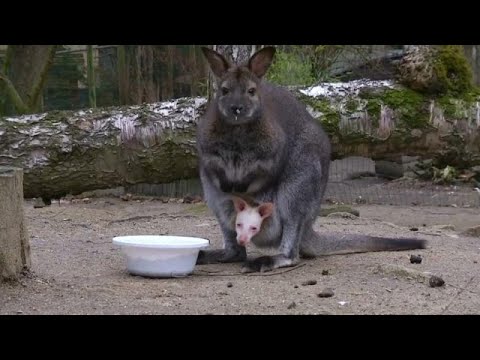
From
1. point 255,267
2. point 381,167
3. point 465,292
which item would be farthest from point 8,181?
point 381,167

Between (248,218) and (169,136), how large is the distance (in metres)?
2.44

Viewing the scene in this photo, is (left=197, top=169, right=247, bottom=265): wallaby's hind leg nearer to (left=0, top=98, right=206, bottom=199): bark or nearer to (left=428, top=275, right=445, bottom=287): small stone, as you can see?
(left=428, top=275, right=445, bottom=287): small stone

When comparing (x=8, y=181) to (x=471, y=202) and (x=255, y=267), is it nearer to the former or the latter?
(x=255, y=267)

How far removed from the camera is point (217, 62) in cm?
496

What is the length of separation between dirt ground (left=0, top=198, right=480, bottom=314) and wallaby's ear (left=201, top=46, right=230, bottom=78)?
1233 mm

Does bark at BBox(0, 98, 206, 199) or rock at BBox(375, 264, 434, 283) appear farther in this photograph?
bark at BBox(0, 98, 206, 199)

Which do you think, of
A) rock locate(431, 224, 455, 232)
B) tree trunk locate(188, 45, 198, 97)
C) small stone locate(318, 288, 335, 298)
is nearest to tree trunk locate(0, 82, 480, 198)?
rock locate(431, 224, 455, 232)

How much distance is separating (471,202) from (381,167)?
2.00 meters

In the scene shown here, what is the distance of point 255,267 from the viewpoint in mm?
4902

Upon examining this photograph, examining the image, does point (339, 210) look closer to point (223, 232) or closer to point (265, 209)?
point (223, 232)

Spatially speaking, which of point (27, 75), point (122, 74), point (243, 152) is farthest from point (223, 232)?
point (27, 75)

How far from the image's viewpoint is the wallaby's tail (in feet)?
17.9

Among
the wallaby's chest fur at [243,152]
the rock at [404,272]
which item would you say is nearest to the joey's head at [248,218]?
the wallaby's chest fur at [243,152]

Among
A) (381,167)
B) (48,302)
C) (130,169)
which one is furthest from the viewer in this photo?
(381,167)
